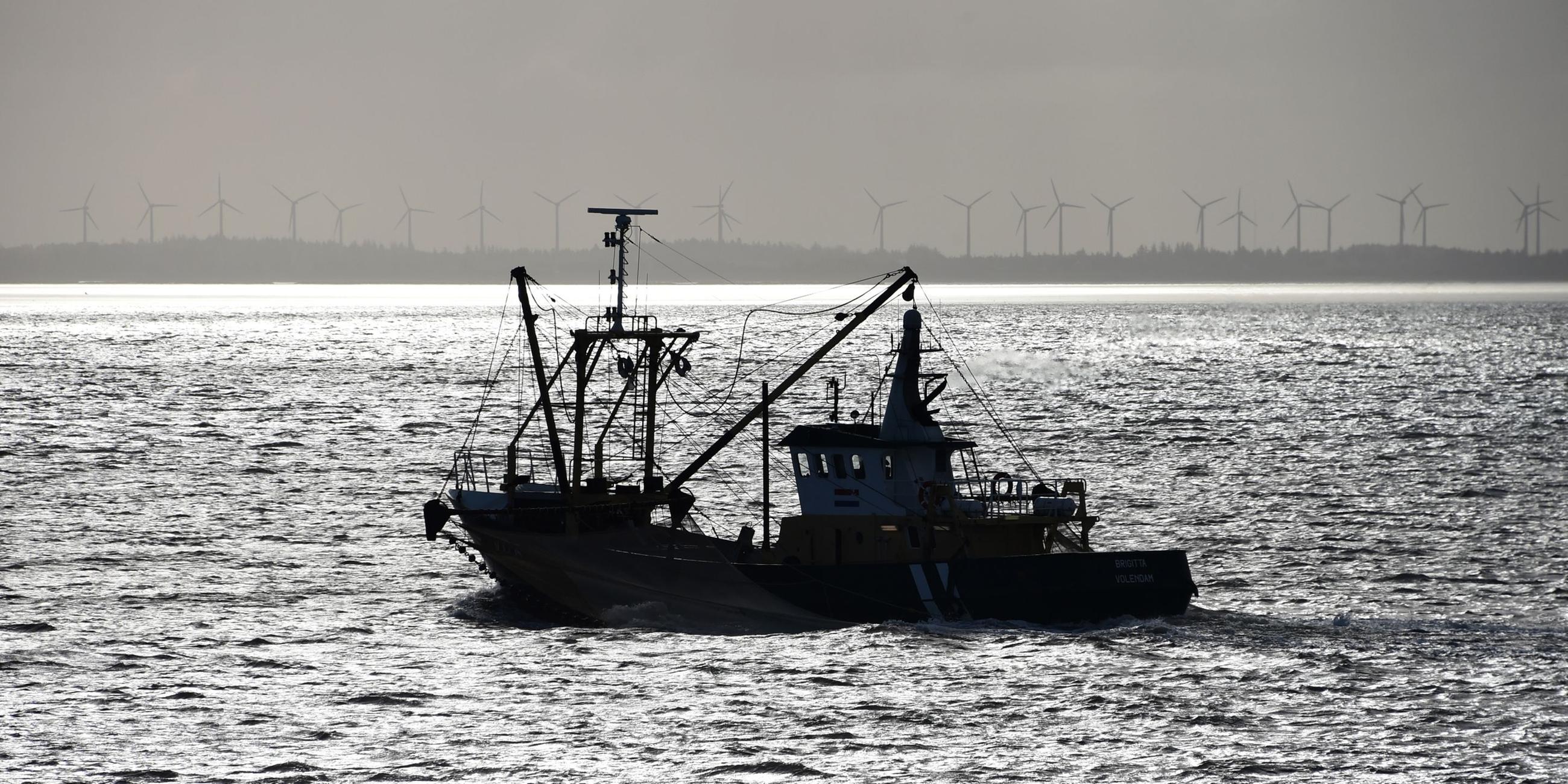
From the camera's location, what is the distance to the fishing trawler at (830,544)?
1901 inches

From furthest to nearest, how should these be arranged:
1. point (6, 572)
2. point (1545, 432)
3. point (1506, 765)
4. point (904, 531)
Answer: point (1545, 432), point (6, 572), point (904, 531), point (1506, 765)

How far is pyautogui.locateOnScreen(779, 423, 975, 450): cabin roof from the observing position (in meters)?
51.4

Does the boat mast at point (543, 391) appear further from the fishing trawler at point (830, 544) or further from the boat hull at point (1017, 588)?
the boat hull at point (1017, 588)

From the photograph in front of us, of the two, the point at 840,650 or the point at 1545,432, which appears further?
the point at 1545,432

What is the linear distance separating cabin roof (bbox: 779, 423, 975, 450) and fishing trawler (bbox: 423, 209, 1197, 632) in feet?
0.19

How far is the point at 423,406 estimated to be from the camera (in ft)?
467

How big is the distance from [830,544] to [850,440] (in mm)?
3135

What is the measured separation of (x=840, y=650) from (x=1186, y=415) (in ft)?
295

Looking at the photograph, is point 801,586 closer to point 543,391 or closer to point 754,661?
point 754,661

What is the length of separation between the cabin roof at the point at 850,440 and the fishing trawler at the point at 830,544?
0.19 ft

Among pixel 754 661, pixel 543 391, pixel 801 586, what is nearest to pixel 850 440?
pixel 801 586

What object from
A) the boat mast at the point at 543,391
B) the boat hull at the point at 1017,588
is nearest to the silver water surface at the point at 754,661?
the boat hull at the point at 1017,588

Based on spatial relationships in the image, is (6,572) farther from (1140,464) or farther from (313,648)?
(1140,464)

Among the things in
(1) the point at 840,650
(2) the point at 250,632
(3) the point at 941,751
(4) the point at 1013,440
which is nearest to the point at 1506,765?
(3) the point at 941,751
